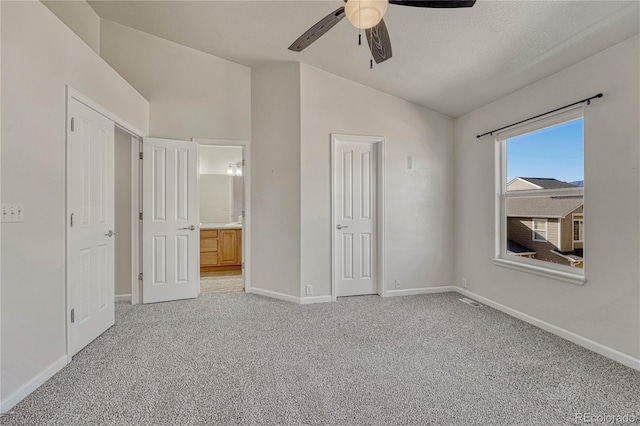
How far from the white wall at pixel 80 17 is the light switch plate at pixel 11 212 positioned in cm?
248

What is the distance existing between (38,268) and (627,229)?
425 centimetres

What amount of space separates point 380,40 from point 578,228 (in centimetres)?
248

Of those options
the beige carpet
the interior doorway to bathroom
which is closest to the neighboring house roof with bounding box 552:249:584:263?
the beige carpet

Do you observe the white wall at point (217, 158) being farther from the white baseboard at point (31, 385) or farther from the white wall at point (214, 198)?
the white baseboard at point (31, 385)

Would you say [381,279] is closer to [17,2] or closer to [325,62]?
[325,62]

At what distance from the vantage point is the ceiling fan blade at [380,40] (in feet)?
5.38

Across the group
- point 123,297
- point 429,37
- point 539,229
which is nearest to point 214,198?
point 123,297

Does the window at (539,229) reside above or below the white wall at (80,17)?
below

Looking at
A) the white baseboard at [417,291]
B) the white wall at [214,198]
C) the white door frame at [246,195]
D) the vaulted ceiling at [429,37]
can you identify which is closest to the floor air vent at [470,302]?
the white baseboard at [417,291]

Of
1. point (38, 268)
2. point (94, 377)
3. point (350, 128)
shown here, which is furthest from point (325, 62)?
A: point (94, 377)

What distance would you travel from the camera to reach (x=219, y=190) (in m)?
6.15

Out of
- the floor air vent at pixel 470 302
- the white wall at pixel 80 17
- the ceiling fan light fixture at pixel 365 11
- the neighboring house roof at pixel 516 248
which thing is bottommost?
the floor air vent at pixel 470 302

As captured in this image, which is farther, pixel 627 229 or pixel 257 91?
pixel 257 91

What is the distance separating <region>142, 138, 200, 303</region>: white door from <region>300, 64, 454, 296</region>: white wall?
4.88 ft
